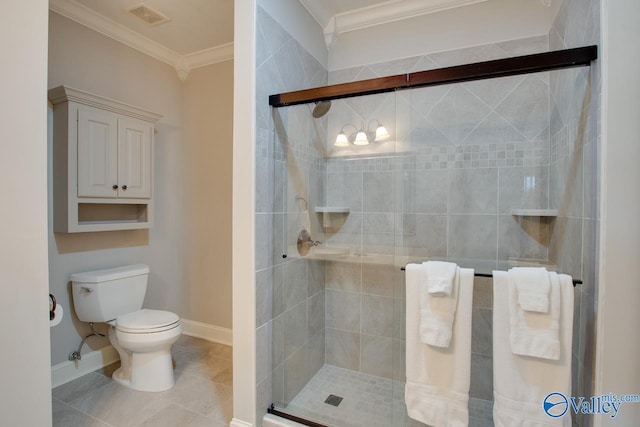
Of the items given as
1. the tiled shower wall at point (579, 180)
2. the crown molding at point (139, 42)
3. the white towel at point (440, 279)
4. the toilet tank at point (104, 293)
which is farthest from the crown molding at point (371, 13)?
A: the toilet tank at point (104, 293)

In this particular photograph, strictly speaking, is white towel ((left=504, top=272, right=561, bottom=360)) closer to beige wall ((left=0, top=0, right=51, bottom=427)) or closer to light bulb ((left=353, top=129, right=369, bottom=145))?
light bulb ((left=353, top=129, right=369, bottom=145))

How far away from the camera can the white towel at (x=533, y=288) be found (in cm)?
122

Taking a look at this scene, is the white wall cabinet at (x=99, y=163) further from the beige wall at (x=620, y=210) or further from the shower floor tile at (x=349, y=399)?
the beige wall at (x=620, y=210)

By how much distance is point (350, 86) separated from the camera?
161 centimetres

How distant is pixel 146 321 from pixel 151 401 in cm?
50

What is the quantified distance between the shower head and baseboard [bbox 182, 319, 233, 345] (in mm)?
2118

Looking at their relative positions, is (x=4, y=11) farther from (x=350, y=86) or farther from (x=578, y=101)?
(x=578, y=101)

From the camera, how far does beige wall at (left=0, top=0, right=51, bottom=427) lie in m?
1.02

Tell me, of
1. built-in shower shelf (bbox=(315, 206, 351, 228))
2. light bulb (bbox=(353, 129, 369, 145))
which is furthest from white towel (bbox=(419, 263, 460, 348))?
light bulb (bbox=(353, 129, 369, 145))

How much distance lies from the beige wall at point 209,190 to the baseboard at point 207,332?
2.2 inches

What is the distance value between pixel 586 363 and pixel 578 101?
1.14 metres

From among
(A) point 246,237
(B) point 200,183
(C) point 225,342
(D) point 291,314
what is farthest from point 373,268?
(B) point 200,183

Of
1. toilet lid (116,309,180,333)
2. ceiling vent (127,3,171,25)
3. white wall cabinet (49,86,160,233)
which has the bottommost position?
toilet lid (116,309,180,333)

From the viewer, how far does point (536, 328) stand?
1233mm
